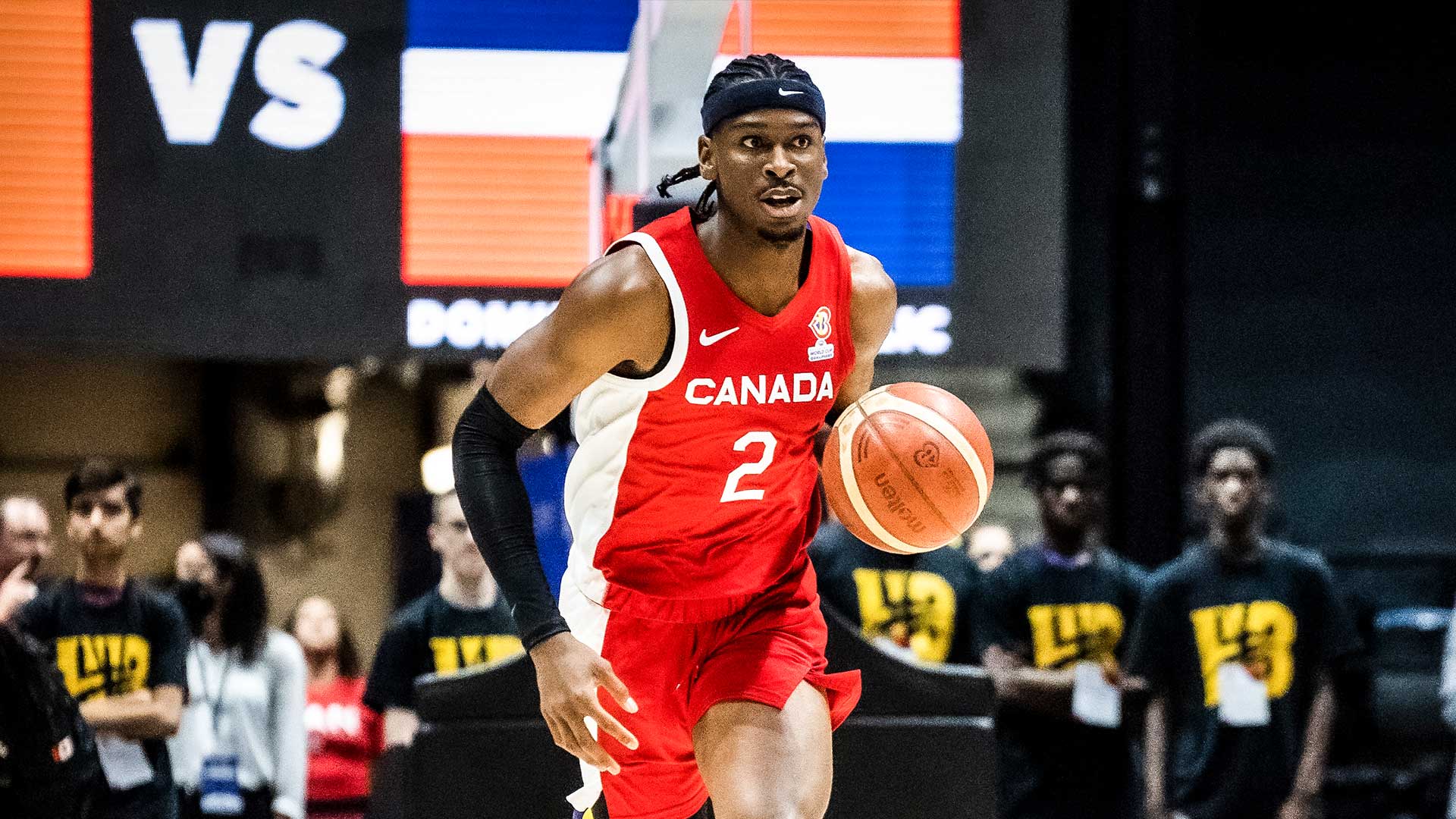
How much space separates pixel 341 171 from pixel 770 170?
Result: 3.36m

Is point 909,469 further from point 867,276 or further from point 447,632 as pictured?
point 447,632

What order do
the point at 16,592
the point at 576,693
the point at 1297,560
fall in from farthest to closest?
the point at 16,592, the point at 1297,560, the point at 576,693

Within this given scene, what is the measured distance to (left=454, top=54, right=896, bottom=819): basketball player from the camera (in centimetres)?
307

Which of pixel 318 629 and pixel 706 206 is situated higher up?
pixel 706 206

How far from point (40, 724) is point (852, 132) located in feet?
11.1

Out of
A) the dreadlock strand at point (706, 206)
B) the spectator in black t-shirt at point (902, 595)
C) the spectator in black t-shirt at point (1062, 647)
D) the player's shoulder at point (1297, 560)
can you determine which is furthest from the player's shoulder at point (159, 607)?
the player's shoulder at point (1297, 560)

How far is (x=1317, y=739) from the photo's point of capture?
5.59 metres

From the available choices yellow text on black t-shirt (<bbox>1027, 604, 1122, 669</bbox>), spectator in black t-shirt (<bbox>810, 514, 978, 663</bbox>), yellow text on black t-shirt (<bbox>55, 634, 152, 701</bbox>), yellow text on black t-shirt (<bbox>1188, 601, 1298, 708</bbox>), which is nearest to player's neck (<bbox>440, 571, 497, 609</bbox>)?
yellow text on black t-shirt (<bbox>55, 634, 152, 701</bbox>)

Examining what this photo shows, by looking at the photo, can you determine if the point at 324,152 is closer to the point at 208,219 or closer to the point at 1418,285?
the point at 208,219

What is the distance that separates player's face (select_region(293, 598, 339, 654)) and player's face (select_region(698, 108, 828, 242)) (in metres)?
5.30

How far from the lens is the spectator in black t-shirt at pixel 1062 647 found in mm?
5738

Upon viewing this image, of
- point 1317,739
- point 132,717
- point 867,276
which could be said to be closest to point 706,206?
point 867,276

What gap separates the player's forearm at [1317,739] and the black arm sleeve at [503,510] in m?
3.29

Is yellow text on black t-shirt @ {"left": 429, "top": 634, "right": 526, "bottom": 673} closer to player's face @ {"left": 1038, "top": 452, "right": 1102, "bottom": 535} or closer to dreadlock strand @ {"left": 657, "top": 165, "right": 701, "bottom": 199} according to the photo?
player's face @ {"left": 1038, "top": 452, "right": 1102, "bottom": 535}
